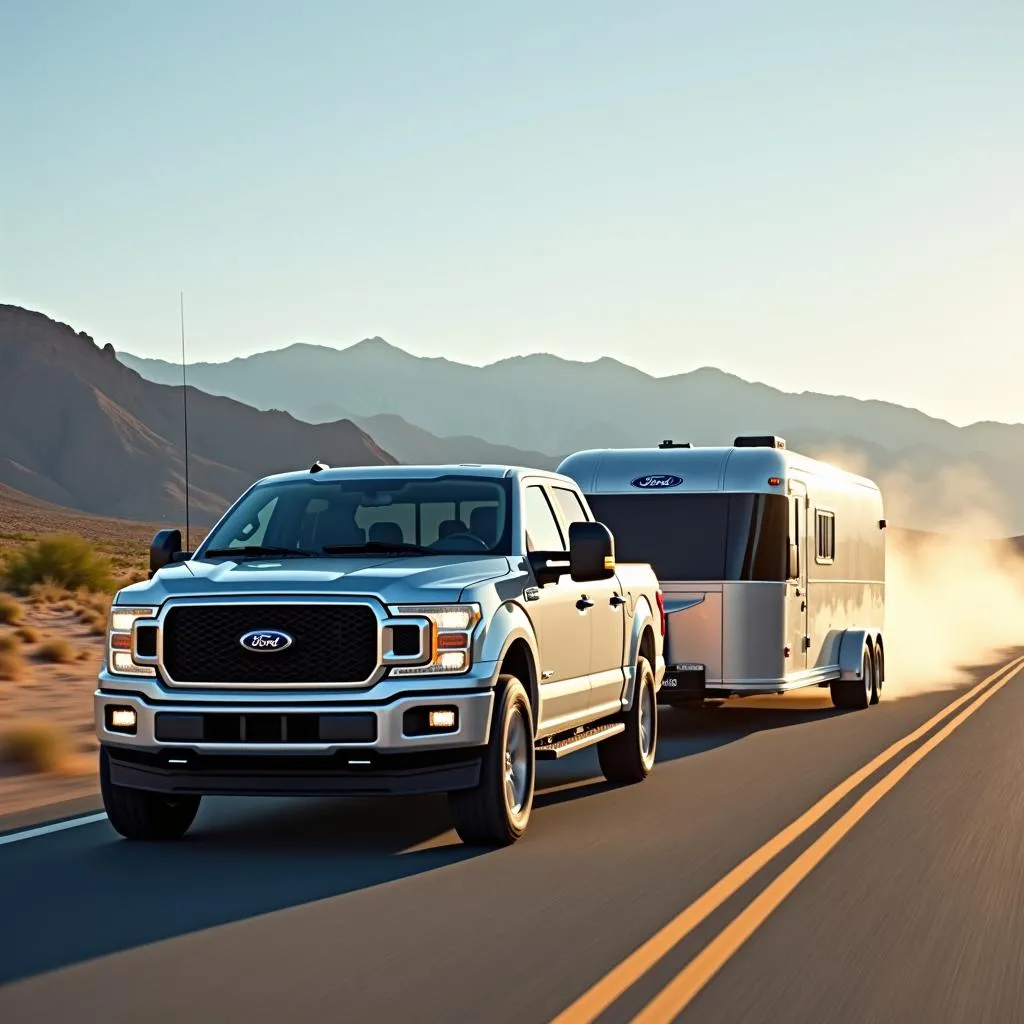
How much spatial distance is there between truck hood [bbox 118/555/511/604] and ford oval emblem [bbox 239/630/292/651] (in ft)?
0.76

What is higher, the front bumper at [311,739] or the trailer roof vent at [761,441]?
the trailer roof vent at [761,441]

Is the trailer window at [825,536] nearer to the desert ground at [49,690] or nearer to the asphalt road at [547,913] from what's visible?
the asphalt road at [547,913]

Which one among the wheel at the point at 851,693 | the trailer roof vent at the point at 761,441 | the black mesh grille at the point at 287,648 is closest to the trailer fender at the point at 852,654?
the wheel at the point at 851,693

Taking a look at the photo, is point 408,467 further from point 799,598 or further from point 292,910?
point 799,598

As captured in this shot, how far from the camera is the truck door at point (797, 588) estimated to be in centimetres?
1939

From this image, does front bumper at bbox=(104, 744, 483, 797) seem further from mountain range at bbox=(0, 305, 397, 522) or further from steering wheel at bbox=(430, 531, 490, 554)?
mountain range at bbox=(0, 305, 397, 522)

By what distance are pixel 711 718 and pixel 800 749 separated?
4.07 meters

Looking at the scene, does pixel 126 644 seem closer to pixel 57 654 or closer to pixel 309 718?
pixel 309 718

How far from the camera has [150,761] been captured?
10383 millimetres

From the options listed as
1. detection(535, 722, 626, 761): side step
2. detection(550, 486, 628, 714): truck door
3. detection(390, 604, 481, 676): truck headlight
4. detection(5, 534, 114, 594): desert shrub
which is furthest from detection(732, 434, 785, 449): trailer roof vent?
detection(5, 534, 114, 594): desert shrub

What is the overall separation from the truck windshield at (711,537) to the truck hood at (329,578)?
785cm

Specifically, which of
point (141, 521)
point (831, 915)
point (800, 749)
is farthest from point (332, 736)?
point (141, 521)

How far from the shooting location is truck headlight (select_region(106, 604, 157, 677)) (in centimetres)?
1059

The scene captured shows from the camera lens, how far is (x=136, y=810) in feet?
35.5
